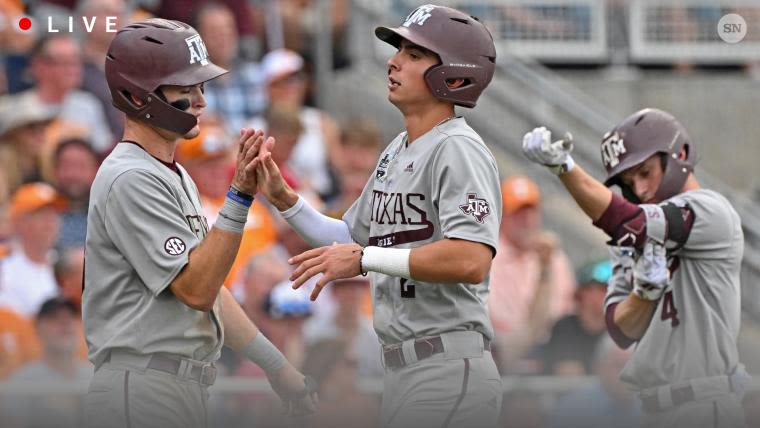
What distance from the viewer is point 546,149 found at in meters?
6.21

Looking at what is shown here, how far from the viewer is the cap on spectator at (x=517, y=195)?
10.3m

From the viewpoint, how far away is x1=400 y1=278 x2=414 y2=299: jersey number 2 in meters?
5.80

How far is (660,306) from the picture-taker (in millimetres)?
6824

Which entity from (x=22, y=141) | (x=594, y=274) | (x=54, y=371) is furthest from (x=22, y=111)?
(x=594, y=274)

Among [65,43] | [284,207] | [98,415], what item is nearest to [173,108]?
[284,207]

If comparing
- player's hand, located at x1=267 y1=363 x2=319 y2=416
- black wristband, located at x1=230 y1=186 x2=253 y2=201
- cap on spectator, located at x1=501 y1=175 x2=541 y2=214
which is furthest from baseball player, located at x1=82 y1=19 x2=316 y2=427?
cap on spectator, located at x1=501 y1=175 x2=541 y2=214

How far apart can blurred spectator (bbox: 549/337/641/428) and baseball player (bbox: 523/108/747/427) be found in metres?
2.21

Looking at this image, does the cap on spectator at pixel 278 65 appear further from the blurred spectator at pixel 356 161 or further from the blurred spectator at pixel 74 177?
the blurred spectator at pixel 74 177

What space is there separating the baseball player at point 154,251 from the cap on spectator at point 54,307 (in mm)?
3225

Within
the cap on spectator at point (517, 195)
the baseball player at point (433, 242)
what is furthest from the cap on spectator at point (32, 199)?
the baseball player at point (433, 242)

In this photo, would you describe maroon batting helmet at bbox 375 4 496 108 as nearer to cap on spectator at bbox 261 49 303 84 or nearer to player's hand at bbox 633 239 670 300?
player's hand at bbox 633 239 670 300

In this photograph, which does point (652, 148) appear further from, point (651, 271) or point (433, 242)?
point (433, 242)

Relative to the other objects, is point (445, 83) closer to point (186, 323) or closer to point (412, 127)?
point (412, 127)

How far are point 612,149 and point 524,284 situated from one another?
10.5 ft
